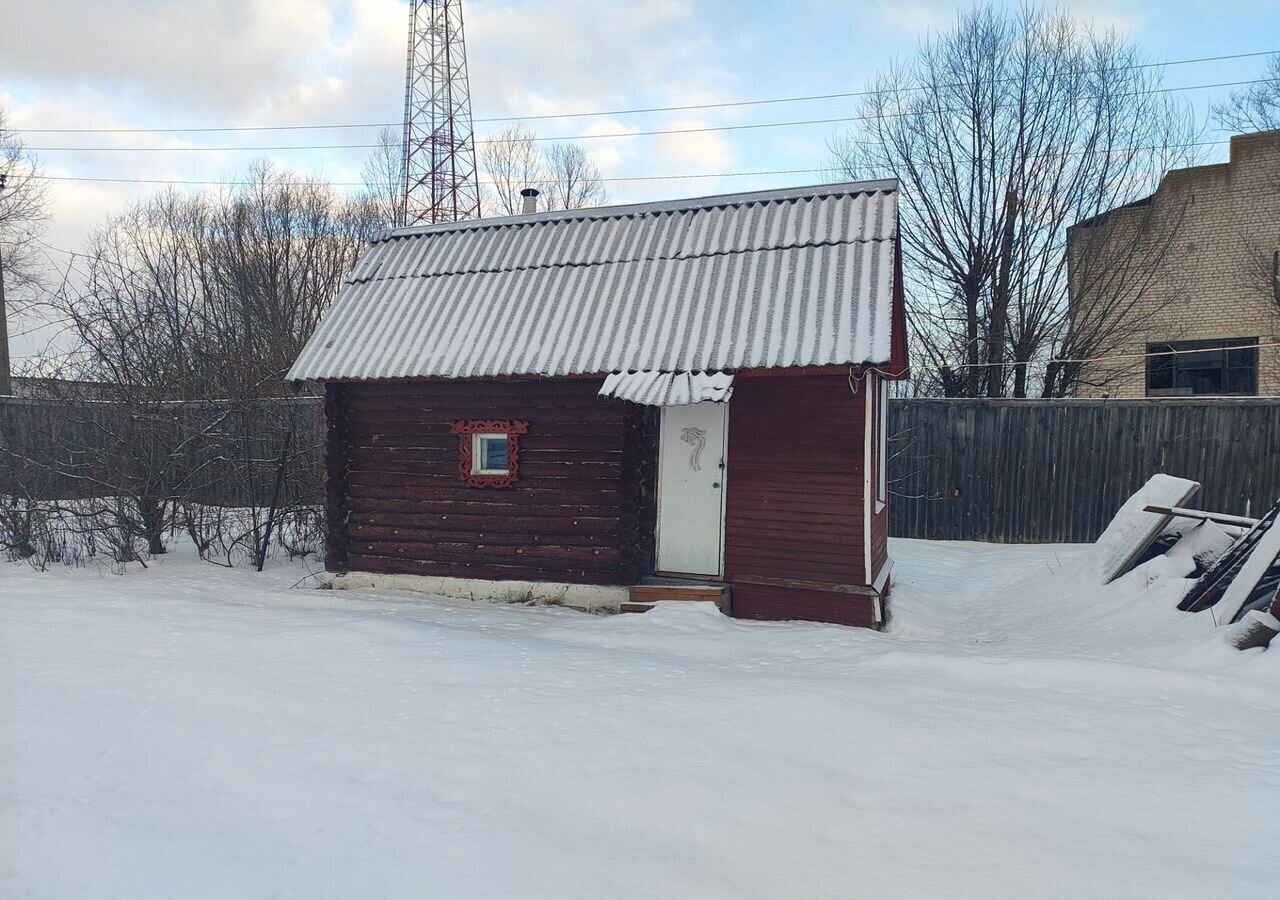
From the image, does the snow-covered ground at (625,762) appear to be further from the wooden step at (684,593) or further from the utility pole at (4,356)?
the utility pole at (4,356)

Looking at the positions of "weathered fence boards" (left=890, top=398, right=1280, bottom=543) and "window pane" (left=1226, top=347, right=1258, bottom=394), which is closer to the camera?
"weathered fence boards" (left=890, top=398, right=1280, bottom=543)

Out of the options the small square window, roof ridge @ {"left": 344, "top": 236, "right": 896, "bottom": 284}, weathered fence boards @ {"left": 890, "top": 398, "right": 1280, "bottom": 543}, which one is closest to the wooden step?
the small square window

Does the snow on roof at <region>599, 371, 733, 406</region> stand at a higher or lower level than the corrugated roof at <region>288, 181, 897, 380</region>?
lower

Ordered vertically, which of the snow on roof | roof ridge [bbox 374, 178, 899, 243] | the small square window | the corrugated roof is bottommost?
the small square window

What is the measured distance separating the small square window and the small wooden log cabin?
3cm

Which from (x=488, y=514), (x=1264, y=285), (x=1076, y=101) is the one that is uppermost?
(x=1076, y=101)

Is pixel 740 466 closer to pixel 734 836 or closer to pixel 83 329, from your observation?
pixel 734 836

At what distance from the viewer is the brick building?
17188 millimetres

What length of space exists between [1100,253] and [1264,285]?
15.2 ft

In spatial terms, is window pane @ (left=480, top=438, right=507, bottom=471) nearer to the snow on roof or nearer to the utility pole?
the snow on roof

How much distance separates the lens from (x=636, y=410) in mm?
8688

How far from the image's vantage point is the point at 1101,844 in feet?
11.8

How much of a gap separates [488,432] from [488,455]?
33cm

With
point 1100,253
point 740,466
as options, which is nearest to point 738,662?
point 740,466
